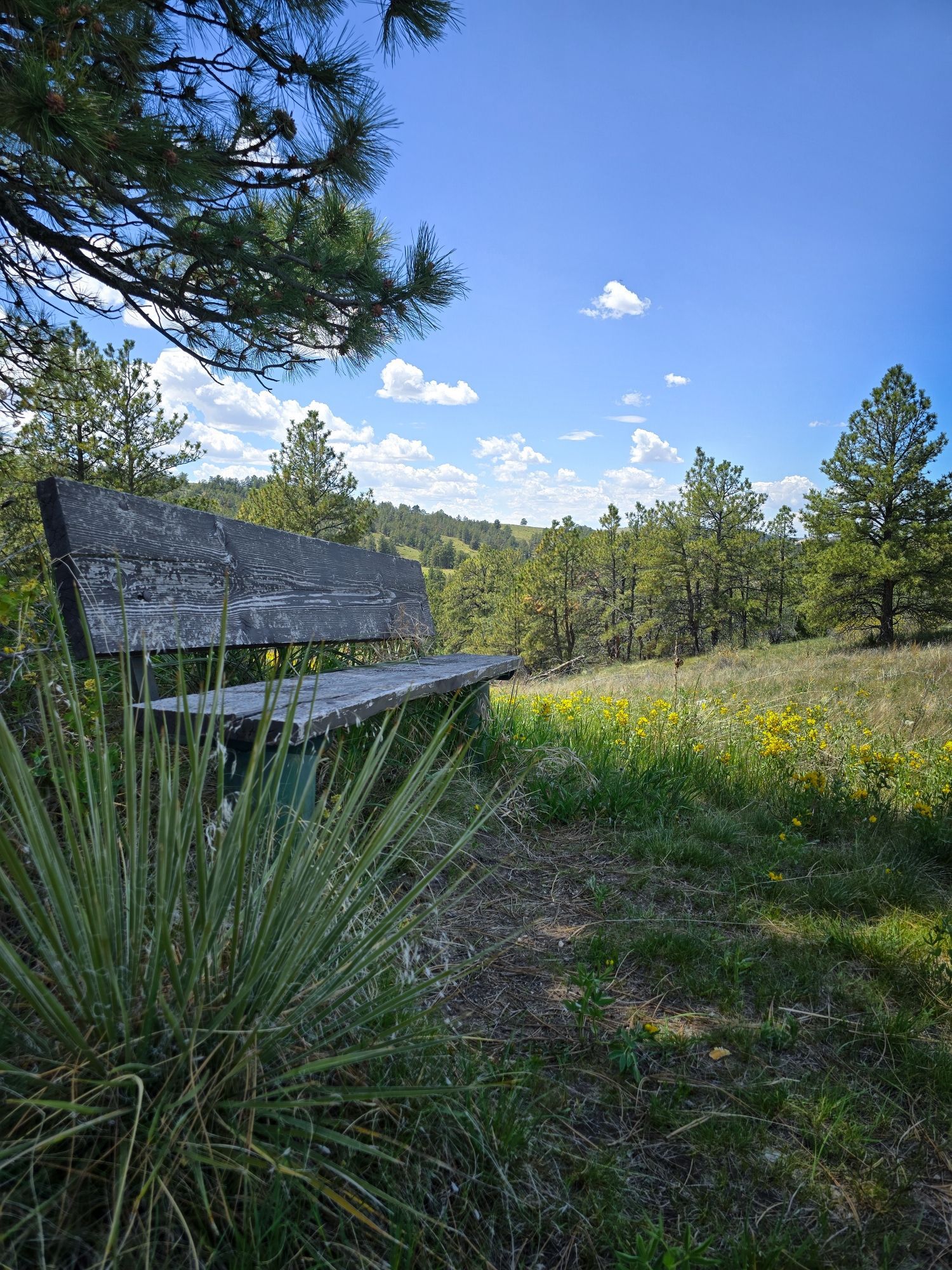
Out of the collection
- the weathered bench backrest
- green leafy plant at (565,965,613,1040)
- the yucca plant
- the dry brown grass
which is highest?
the weathered bench backrest

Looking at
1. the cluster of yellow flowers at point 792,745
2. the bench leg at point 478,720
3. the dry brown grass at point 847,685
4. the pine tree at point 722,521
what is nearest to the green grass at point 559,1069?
the bench leg at point 478,720

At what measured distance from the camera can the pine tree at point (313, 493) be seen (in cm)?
2488

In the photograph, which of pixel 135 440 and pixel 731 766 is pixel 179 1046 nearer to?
pixel 731 766

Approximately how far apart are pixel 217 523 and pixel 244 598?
0.31 m

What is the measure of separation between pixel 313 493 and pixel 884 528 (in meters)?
20.0

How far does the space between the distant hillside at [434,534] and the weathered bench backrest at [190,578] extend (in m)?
96.6

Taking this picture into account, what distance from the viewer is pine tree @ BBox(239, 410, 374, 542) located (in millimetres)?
24875

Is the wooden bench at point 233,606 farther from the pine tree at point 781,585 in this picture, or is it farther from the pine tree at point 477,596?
the pine tree at point 477,596

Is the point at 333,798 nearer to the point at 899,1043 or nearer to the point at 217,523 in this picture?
the point at 217,523

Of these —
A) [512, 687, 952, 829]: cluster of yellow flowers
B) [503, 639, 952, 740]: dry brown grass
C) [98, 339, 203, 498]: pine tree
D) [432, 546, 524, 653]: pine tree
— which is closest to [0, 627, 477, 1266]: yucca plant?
[512, 687, 952, 829]: cluster of yellow flowers

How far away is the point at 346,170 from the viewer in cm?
330

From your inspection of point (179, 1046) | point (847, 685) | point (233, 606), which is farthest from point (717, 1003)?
point (847, 685)

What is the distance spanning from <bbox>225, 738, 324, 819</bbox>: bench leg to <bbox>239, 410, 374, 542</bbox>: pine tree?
930 inches

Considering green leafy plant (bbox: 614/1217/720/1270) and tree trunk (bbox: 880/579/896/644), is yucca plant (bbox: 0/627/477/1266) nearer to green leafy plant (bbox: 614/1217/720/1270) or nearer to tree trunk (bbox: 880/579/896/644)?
green leafy plant (bbox: 614/1217/720/1270)
